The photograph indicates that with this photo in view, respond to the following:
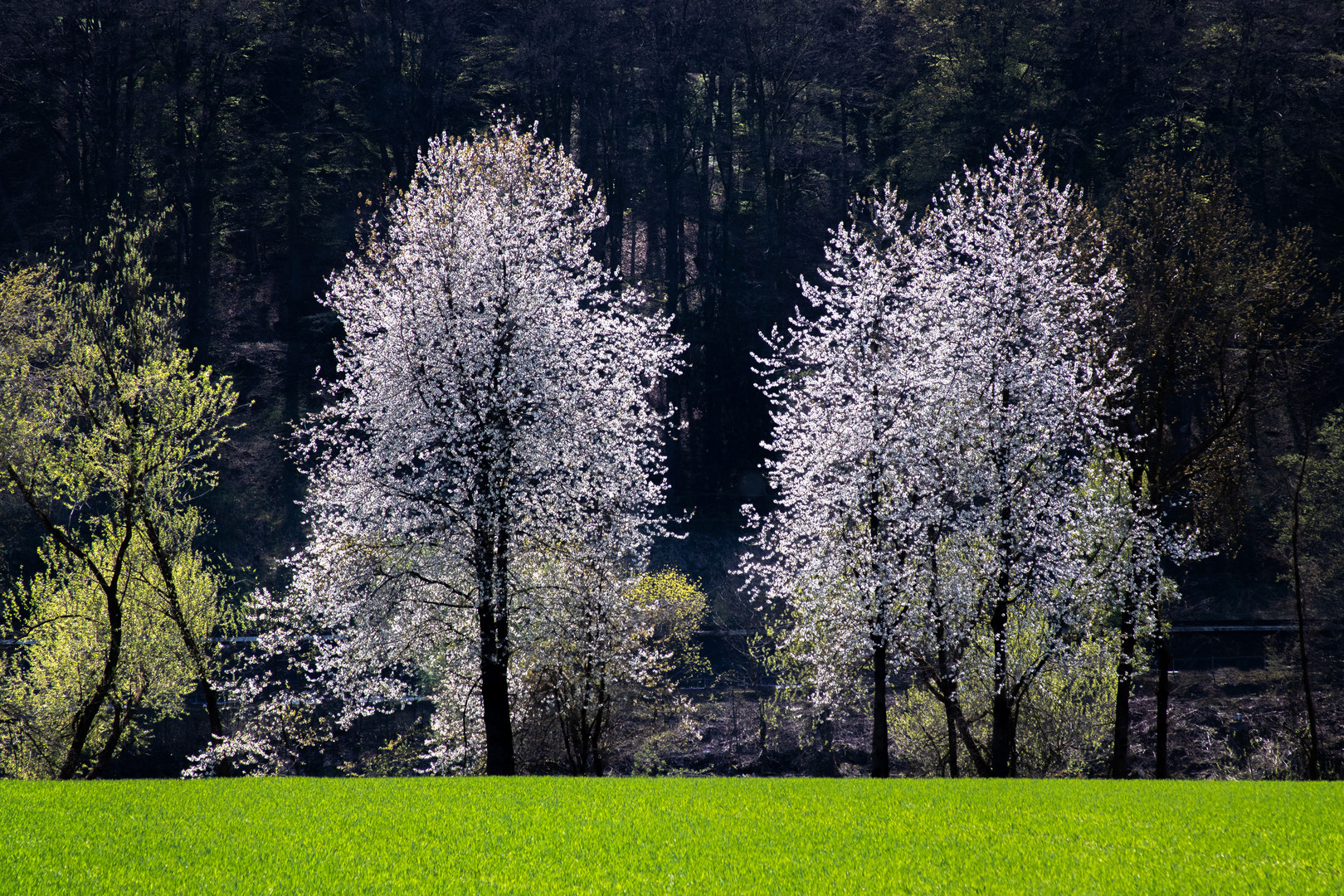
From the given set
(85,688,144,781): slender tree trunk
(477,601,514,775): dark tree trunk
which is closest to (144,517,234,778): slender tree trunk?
(85,688,144,781): slender tree trunk

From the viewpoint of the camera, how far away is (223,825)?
962 cm

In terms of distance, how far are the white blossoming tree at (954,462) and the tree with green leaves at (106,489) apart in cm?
1410

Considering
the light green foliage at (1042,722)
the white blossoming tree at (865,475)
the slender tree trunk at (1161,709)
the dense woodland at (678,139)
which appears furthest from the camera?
the dense woodland at (678,139)

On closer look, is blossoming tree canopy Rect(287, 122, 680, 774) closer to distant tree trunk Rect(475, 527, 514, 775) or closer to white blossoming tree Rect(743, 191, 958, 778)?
distant tree trunk Rect(475, 527, 514, 775)

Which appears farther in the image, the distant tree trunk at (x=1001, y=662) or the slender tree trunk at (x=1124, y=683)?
the slender tree trunk at (x=1124, y=683)

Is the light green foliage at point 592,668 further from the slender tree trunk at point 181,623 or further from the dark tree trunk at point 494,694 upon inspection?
the slender tree trunk at point 181,623

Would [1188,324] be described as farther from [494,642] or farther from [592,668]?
[494,642]

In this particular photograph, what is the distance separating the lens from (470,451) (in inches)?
740

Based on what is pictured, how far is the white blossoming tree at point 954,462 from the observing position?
19109mm

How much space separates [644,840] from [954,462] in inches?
478

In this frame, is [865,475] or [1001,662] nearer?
[1001,662]

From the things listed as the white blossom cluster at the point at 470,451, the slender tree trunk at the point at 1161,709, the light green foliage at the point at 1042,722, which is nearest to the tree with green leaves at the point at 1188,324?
the slender tree trunk at the point at 1161,709

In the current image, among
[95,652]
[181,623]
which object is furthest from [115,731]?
[181,623]

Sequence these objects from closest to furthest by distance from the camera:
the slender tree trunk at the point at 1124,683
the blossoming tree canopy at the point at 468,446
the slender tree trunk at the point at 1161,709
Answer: the blossoming tree canopy at the point at 468,446, the slender tree trunk at the point at 1124,683, the slender tree trunk at the point at 1161,709
